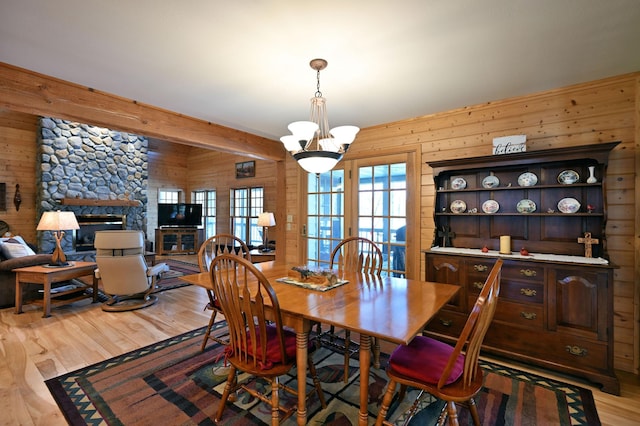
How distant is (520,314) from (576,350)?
1.36 feet

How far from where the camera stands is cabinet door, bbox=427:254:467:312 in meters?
2.83

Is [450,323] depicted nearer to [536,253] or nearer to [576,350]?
[576,350]

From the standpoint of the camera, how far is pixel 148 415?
188cm

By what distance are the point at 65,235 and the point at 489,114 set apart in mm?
7980

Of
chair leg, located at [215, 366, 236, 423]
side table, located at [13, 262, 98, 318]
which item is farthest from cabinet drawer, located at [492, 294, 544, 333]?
side table, located at [13, 262, 98, 318]

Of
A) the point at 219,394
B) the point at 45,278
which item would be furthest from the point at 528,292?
the point at 45,278

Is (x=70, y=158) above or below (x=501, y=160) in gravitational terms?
above

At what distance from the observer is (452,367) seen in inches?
54.2

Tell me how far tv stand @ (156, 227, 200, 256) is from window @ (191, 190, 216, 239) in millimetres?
412

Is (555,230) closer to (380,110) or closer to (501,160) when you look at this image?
(501,160)

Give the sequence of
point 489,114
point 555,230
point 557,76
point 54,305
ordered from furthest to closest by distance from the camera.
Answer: point 54,305 < point 489,114 < point 555,230 < point 557,76

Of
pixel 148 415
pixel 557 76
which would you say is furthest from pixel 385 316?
pixel 557 76

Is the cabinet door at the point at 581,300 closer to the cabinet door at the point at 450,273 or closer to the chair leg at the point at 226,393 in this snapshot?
the cabinet door at the point at 450,273

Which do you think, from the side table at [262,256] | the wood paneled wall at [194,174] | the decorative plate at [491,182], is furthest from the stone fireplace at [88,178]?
the decorative plate at [491,182]
